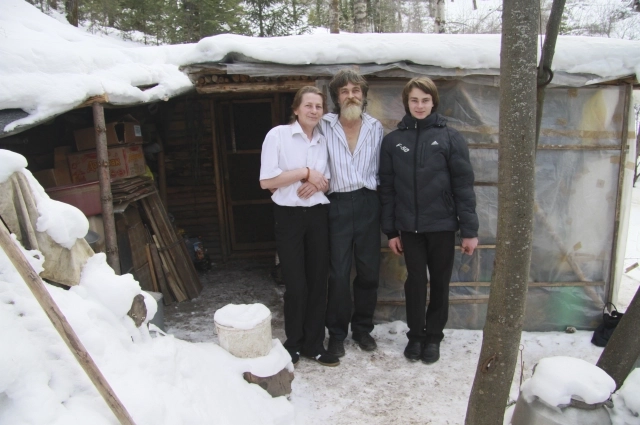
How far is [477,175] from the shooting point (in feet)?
14.1

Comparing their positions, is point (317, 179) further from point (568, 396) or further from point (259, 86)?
point (568, 396)

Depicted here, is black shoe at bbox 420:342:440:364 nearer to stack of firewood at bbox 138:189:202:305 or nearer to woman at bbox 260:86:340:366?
woman at bbox 260:86:340:366

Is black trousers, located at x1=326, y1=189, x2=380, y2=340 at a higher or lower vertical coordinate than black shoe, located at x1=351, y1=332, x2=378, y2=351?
higher

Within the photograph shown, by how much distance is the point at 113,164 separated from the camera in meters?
4.68

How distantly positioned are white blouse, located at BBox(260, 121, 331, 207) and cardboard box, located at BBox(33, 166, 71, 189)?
2.19 metres

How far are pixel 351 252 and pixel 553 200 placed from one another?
2.03 metres

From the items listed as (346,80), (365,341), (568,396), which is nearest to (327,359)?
(365,341)

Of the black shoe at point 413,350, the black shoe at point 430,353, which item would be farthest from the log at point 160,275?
the black shoe at point 430,353

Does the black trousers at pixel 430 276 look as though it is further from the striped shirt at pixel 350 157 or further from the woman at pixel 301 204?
the woman at pixel 301 204

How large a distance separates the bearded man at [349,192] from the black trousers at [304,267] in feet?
0.40

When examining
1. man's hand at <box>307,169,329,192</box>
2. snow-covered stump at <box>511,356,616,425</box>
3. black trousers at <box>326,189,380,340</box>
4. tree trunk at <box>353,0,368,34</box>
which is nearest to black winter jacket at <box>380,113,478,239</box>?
black trousers at <box>326,189,380,340</box>

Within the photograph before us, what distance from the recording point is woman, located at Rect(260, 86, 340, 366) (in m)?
3.43

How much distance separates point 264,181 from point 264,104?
11.3 ft

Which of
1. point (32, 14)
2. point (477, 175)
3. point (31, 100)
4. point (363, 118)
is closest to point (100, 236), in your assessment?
point (31, 100)
